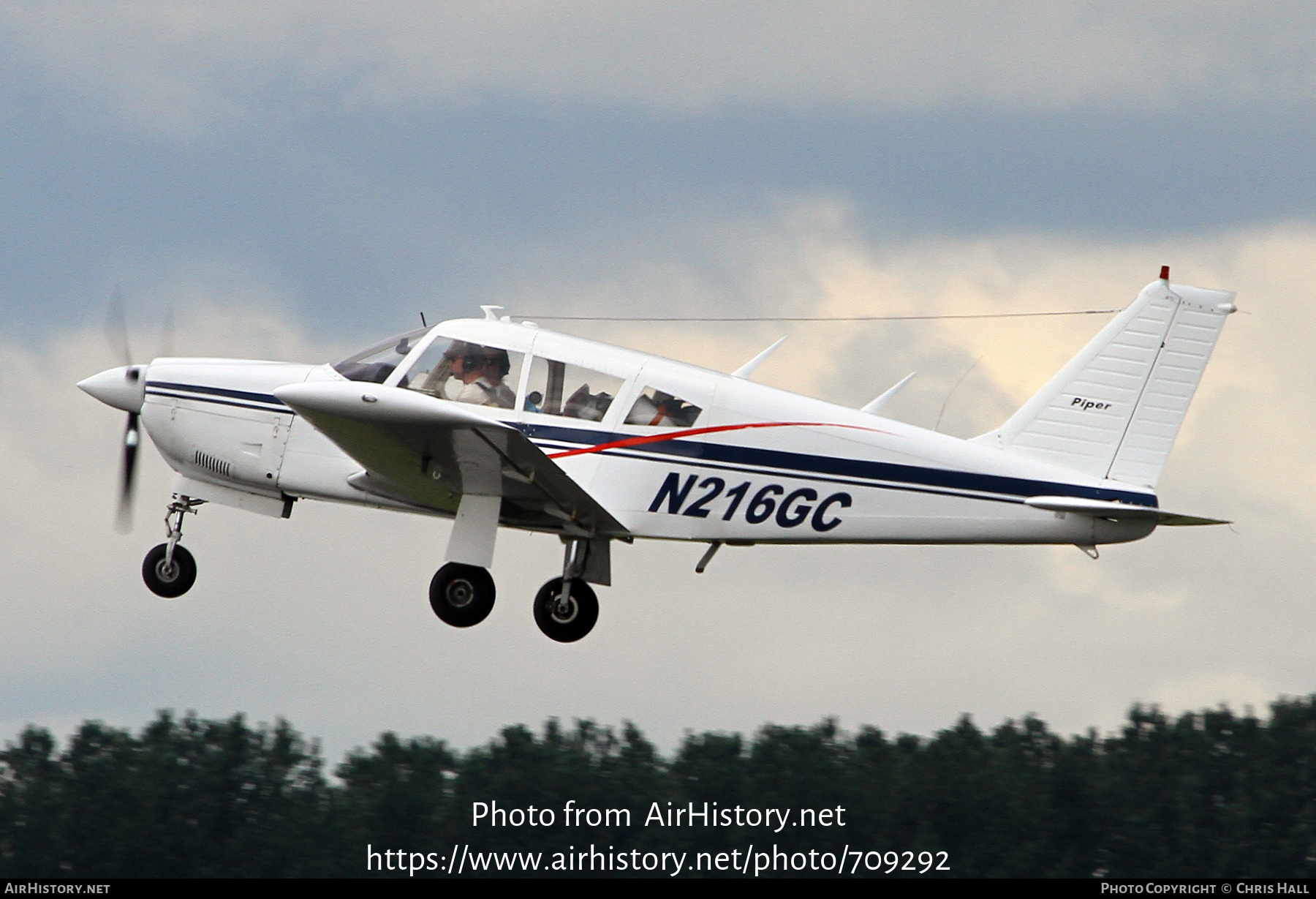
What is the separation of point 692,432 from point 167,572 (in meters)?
5.15

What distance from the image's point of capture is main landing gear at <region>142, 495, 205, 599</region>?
16828mm

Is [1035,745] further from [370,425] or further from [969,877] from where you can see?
[370,425]

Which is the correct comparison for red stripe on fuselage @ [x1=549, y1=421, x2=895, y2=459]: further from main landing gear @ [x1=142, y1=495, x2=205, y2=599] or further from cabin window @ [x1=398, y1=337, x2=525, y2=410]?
main landing gear @ [x1=142, y1=495, x2=205, y2=599]

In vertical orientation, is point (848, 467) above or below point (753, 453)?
above

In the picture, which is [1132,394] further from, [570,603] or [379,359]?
[379,359]

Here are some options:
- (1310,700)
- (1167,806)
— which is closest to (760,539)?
(1167,806)

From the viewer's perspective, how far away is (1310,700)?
55219 mm

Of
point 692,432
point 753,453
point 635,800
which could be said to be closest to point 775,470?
point 753,453

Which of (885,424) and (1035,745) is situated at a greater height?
(1035,745)

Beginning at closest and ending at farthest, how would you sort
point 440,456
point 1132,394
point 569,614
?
point 440,456 < point 1132,394 < point 569,614

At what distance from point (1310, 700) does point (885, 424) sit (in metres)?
43.9

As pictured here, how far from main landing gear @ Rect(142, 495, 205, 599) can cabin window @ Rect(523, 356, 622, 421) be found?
353 centimetres

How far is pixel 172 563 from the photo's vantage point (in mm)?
16859

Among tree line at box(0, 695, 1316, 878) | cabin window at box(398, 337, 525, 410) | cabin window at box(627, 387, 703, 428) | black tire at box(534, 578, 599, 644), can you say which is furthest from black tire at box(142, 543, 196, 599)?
tree line at box(0, 695, 1316, 878)
